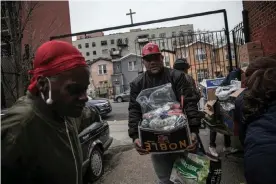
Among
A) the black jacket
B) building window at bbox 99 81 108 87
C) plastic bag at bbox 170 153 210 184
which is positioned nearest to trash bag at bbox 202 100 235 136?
the black jacket

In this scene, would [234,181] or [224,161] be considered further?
[224,161]

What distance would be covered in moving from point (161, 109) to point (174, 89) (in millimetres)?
324

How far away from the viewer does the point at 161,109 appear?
2838 millimetres

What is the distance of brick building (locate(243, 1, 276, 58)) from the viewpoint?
6.16m

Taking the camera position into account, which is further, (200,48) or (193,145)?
(200,48)

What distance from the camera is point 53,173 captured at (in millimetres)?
1327

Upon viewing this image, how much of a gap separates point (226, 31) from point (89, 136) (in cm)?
410

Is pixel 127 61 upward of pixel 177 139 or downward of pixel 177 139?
upward

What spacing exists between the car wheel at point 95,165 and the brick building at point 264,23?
3771 mm

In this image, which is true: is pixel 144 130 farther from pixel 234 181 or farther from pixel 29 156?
pixel 234 181

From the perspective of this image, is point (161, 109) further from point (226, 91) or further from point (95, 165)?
point (95, 165)

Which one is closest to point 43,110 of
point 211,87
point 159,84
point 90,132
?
point 159,84

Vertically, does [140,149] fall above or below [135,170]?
above

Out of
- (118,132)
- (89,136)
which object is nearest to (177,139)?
(89,136)
